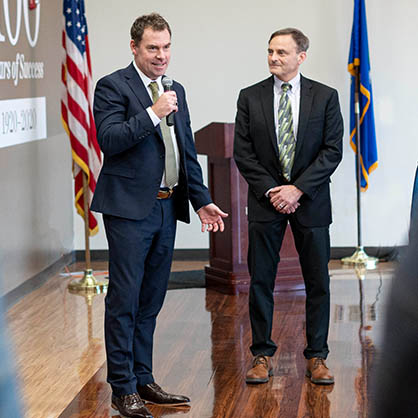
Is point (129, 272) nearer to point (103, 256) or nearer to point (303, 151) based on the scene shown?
point (303, 151)

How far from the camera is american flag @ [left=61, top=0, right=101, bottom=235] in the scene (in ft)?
21.0

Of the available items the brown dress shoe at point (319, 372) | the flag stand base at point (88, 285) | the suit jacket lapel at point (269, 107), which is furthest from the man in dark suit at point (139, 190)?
the flag stand base at point (88, 285)

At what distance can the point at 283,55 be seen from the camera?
3980 mm

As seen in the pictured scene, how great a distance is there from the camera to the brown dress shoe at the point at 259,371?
4039 mm

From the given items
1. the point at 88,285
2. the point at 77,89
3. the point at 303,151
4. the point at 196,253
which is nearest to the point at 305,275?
the point at 303,151

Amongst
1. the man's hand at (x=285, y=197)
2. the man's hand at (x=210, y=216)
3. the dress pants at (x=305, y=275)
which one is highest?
the man's hand at (x=285, y=197)

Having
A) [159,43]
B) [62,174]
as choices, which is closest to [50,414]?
[159,43]

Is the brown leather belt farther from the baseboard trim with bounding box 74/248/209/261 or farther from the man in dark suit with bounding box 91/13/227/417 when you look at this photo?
the baseboard trim with bounding box 74/248/209/261

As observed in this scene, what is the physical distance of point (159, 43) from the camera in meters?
3.35

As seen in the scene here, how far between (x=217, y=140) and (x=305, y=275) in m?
2.29

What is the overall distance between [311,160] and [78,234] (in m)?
4.32

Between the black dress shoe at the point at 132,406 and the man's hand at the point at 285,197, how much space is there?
1.14m

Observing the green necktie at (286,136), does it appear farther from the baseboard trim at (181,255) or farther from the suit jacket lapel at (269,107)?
the baseboard trim at (181,255)

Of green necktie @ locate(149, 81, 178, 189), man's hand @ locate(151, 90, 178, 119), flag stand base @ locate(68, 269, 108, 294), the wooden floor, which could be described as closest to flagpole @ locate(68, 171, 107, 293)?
flag stand base @ locate(68, 269, 108, 294)
